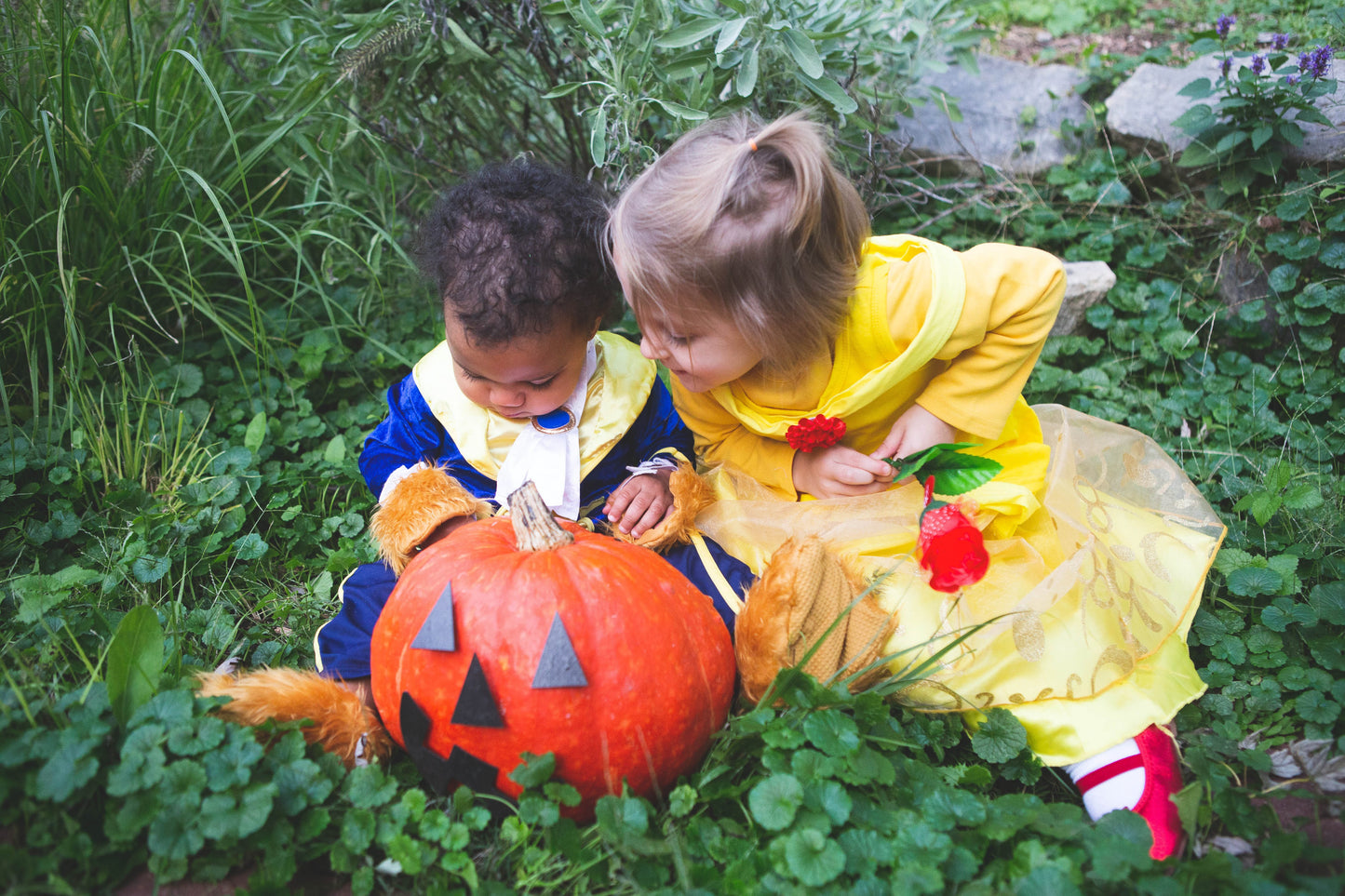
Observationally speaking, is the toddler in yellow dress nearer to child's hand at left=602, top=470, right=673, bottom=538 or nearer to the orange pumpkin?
child's hand at left=602, top=470, right=673, bottom=538

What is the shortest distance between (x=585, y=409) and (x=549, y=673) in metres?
0.85

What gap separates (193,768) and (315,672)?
0.45 meters

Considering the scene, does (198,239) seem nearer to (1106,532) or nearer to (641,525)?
(641,525)

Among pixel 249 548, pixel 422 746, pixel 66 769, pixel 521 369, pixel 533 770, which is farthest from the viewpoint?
pixel 249 548

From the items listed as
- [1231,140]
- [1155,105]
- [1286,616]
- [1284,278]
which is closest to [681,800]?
[1286,616]

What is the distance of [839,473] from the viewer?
203 centimetres

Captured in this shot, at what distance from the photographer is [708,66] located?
2.52 m

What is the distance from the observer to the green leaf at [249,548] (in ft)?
7.47

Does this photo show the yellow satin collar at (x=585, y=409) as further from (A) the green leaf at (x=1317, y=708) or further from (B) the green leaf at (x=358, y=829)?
(A) the green leaf at (x=1317, y=708)

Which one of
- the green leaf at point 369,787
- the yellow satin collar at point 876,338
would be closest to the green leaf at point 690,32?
the yellow satin collar at point 876,338

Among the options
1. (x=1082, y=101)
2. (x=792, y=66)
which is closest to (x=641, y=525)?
(x=792, y=66)

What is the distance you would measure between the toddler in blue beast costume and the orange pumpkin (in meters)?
0.30

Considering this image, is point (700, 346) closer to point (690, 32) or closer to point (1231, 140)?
point (690, 32)

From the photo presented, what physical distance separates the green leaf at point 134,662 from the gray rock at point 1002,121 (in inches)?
122
